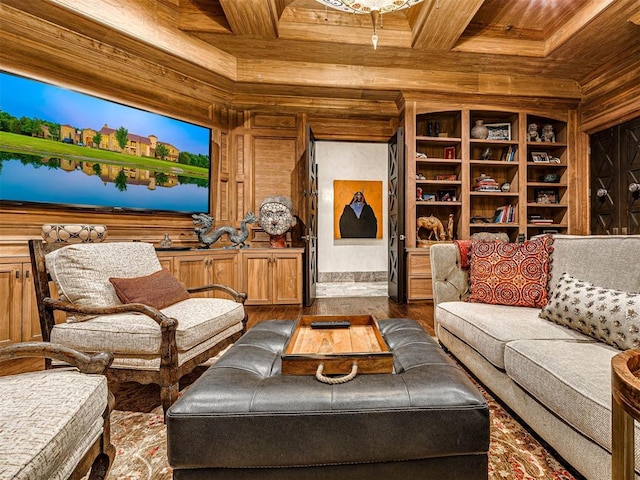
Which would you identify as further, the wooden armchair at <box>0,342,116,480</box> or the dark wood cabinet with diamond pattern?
the dark wood cabinet with diamond pattern

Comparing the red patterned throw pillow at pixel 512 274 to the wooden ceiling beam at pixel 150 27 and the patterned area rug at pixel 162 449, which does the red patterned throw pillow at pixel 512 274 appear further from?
the wooden ceiling beam at pixel 150 27

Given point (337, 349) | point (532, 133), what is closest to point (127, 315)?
point (337, 349)

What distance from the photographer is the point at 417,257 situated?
173 inches

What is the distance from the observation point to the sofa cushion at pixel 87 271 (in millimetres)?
1817

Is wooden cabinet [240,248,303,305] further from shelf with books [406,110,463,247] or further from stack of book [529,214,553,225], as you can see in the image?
stack of book [529,214,553,225]

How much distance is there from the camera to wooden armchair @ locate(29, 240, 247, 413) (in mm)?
1636

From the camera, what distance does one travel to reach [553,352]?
1343 mm

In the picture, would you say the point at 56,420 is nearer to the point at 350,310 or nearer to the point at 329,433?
the point at 329,433

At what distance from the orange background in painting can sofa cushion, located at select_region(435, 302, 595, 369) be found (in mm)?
4019

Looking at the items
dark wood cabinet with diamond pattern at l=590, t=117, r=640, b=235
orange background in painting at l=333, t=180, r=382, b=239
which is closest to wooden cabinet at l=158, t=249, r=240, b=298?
orange background in painting at l=333, t=180, r=382, b=239

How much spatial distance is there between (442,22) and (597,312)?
314cm

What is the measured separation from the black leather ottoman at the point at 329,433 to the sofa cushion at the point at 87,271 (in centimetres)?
117

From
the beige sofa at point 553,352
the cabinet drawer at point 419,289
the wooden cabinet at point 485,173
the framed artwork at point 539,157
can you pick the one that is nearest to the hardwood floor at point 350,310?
the cabinet drawer at point 419,289

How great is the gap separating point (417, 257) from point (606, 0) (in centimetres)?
316
